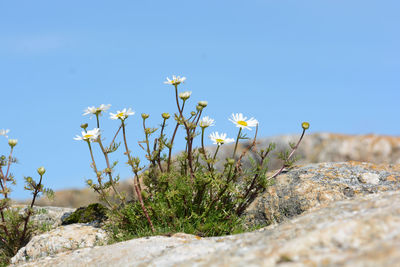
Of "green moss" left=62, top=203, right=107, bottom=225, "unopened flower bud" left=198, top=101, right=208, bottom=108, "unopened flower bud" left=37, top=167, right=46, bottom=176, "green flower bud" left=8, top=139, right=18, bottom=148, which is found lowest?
"green moss" left=62, top=203, right=107, bottom=225

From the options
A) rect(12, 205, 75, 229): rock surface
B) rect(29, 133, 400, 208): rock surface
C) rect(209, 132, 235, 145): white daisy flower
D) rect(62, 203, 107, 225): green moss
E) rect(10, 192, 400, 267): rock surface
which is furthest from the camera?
rect(29, 133, 400, 208): rock surface

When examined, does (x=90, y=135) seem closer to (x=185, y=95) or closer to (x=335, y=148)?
(x=185, y=95)

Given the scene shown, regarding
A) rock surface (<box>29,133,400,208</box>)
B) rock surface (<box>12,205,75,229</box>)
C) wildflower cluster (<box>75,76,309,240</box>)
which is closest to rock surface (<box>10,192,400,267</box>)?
wildflower cluster (<box>75,76,309,240</box>)

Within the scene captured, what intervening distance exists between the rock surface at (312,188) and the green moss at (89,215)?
2273 mm

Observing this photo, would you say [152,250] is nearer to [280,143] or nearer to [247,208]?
[247,208]

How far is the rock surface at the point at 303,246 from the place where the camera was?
253 cm

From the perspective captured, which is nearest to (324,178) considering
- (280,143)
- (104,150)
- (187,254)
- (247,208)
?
(247,208)

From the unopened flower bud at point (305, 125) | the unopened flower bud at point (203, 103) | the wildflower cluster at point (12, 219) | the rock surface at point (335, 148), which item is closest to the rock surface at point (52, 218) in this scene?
the wildflower cluster at point (12, 219)

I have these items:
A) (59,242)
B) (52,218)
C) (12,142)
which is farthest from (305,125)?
(52,218)

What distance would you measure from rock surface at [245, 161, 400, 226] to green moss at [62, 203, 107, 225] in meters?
2.27

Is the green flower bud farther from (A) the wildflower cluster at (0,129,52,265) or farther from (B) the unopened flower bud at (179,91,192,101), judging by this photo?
(B) the unopened flower bud at (179,91,192,101)

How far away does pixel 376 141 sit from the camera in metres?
13.2

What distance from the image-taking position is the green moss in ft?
22.2

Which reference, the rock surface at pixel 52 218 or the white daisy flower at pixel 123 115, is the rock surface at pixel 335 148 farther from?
the white daisy flower at pixel 123 115
